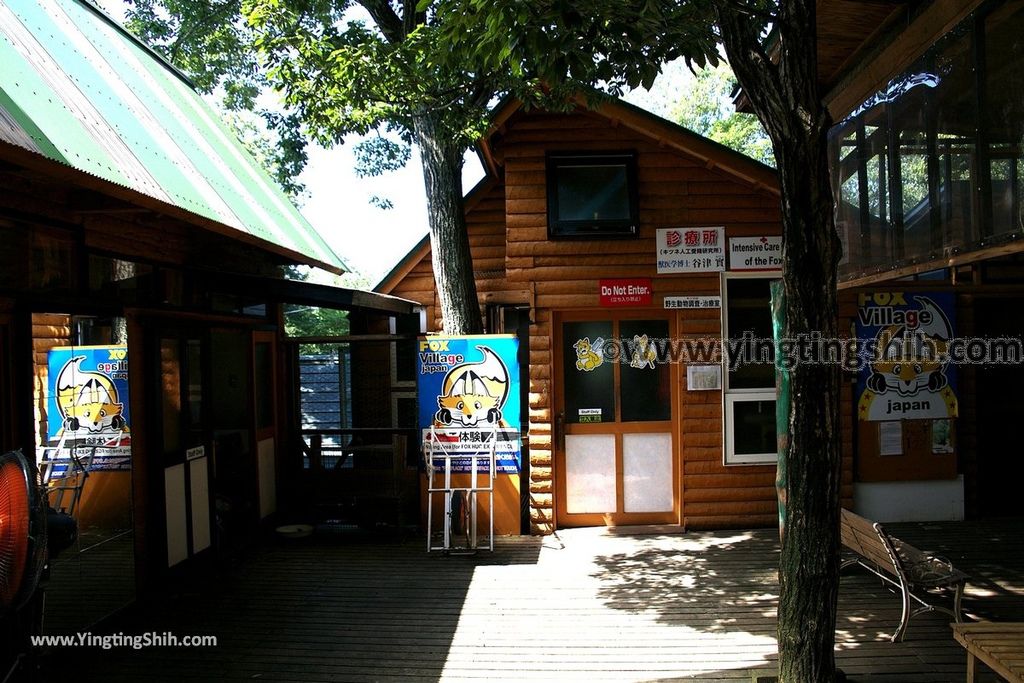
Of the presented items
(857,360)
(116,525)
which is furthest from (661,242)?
(116,525)

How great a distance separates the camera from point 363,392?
9820 millimetres

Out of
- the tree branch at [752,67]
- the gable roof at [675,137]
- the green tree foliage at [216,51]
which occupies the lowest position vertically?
the tree branch at [752,67]

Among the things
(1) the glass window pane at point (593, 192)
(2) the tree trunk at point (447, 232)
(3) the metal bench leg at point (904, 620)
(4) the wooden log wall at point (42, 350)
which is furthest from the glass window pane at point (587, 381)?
(4) the wooden log wall at point (42, 350)

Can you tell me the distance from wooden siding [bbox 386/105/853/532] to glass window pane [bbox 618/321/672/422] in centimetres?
20

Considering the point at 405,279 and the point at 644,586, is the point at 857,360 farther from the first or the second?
the point at 405,279

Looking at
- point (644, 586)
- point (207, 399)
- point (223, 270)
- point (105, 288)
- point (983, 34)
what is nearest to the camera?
point (983, 34)

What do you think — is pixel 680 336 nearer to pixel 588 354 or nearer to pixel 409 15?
pixel 588 354

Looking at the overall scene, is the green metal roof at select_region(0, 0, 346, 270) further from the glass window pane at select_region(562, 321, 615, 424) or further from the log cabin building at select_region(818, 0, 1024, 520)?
the log cabin building at select_region(818, 0, 1024, 520)

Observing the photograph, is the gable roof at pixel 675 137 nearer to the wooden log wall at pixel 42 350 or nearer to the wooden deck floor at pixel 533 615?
the wooden deck floor at pixel 533 615

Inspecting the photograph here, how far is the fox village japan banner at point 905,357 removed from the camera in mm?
8039

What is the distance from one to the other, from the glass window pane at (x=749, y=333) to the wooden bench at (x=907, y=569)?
2109 mm

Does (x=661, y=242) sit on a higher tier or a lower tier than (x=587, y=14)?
lower

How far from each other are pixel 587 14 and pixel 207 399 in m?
4.75

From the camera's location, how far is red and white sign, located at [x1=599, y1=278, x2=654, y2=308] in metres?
7.80
